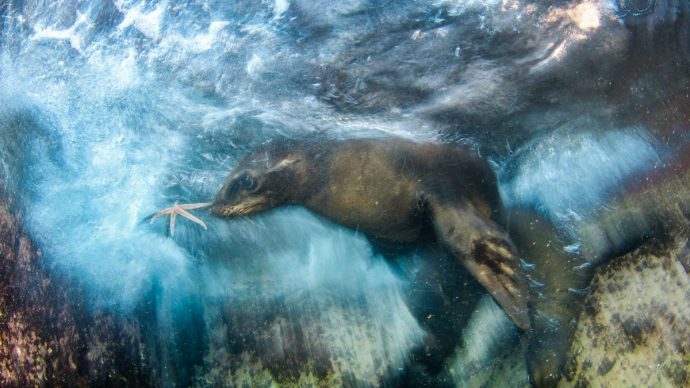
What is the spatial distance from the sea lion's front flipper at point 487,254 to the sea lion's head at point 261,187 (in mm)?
1930

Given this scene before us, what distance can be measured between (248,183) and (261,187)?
Answer: 175 millimetres

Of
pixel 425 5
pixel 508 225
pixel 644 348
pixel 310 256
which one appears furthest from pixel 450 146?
pixel 310 256

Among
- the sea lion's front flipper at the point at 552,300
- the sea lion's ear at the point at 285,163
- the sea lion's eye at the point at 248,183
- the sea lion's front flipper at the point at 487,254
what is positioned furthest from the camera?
the sea lion's ear at the point at 285,163

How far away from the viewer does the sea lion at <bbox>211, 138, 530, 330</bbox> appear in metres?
4.81

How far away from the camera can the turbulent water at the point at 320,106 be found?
484 centimetres

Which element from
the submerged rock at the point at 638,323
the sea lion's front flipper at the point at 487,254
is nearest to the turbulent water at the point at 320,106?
the submerged rock at the point at 638,323

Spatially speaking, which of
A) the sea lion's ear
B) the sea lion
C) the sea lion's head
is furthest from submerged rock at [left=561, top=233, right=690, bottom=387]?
the sea lion's ear

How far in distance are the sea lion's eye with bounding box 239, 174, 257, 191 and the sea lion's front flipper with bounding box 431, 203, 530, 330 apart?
2305 mm

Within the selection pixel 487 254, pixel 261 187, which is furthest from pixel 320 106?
pixel 487 254

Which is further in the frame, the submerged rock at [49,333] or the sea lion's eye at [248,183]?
the sea lion's eye at [248,183]

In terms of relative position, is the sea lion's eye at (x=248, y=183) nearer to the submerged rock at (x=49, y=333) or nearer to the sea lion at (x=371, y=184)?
the sea lion at (x=371, y=184)

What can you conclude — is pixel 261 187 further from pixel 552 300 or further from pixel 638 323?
pixel 638 323

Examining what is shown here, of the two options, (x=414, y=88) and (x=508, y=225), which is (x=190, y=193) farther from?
(x=508, y=225)

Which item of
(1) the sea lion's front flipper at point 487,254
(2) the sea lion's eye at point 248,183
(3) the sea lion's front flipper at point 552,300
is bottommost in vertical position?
(3) the sea lion's front flipper at point 552,300
